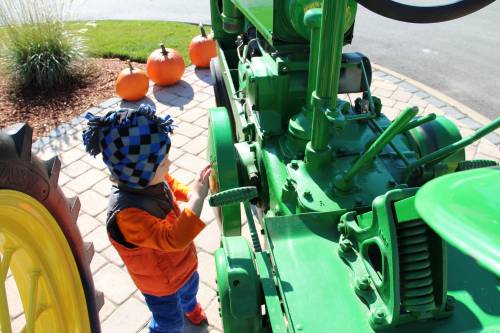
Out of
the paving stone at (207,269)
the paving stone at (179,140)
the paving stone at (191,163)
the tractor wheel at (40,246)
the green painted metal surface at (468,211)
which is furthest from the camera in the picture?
the paving stone at (179,140)

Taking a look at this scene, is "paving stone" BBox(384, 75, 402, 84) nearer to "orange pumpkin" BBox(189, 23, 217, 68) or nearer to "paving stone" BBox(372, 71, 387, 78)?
"paving stone" BBox(372, 71, 387, 78)

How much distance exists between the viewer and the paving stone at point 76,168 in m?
3.88

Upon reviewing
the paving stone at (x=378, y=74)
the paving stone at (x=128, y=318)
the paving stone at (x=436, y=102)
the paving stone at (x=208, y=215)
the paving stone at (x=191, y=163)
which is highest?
the paving stone at (x=378, y=74)

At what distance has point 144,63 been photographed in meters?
6.11

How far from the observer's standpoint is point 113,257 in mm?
3049

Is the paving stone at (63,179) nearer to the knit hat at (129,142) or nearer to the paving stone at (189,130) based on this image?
the paving stone at (189,130)

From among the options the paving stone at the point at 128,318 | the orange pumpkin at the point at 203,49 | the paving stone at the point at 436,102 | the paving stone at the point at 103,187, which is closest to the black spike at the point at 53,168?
the paving stone at the point at 128,318

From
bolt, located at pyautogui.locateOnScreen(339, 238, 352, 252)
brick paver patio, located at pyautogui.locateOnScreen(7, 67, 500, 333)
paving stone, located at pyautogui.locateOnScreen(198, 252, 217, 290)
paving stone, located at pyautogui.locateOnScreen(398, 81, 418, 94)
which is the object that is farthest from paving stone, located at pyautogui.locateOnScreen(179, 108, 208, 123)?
bolt, located at pyautogui.locateOnScreen(339, 238, 352, 252)

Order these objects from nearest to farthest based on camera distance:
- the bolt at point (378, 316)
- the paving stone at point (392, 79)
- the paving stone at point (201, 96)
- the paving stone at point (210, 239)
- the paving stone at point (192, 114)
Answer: the bolt at point (378, 316), the paving stone at point (210, 239), the paving stone at point (192, 114), the paving stone at point (201, 96), the paving stone at point (392, 79)

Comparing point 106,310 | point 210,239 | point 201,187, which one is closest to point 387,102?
point 210,239

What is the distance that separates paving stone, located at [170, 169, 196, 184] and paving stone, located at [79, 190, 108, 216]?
0.63 meters

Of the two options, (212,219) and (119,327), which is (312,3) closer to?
(212,219)

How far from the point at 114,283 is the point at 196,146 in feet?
5.51

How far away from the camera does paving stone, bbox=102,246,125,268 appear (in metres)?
3.01
